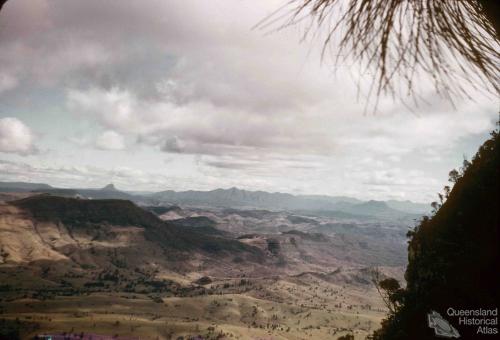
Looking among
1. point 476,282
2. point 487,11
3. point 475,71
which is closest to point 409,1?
point 487,11

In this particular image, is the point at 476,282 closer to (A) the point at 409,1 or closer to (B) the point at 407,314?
(A) the point at 409,1

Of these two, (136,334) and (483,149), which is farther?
(136,334)

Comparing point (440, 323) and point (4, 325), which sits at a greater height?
point (440, 323)

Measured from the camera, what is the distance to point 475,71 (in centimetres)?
418

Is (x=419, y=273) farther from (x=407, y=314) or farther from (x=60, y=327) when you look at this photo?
(x=60, y=327)

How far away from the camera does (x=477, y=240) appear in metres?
13.1

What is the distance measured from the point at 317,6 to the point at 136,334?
8666 inches

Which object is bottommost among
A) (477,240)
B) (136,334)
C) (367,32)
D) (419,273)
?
(136,334)

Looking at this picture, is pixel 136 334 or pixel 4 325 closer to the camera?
pixel 4 325

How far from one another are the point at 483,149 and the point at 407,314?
1208cm

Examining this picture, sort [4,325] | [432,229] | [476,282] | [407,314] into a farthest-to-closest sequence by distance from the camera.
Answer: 1. [4,325]
2. [432,229]
3. [407,314]
4. [476,282]

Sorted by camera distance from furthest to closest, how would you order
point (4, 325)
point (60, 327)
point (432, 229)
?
point (60, 327), point (4, 325), point (432, 229)

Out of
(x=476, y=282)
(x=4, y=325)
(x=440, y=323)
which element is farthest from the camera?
(x=4, y=325)

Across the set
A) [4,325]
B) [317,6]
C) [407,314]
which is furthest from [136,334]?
[317,6]
